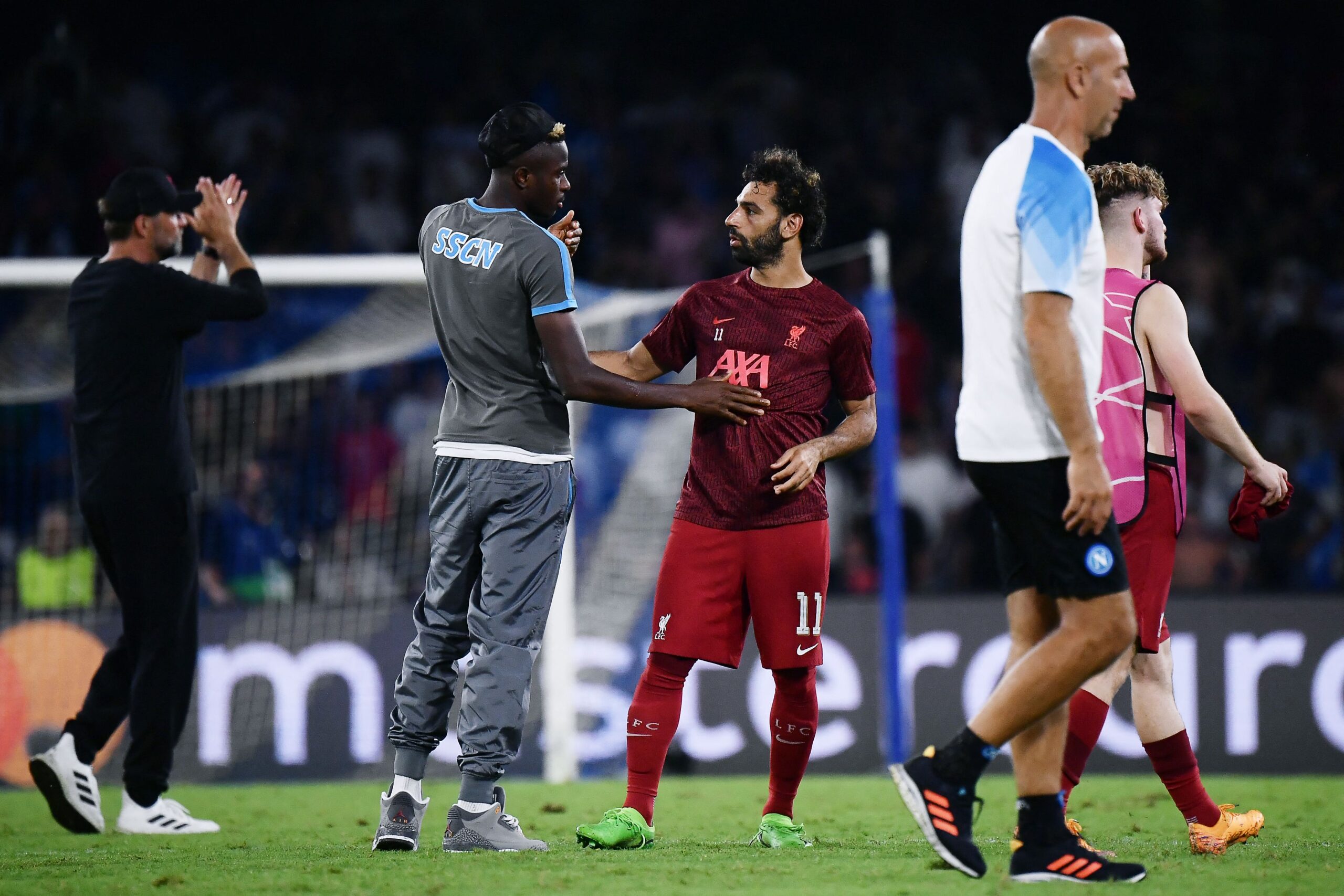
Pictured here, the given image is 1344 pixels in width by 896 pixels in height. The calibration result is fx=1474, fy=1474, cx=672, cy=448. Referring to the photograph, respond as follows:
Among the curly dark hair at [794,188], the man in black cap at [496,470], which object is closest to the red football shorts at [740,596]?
the man in black cap at [496,470]

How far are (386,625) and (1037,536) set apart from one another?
17.3 feet

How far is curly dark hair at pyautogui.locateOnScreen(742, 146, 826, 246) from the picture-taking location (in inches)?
195

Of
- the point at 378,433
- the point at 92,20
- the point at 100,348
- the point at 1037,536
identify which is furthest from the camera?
the point at 92,20

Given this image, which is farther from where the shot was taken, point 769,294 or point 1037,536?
point 769,294

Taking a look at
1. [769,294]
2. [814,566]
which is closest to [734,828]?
[814,566]

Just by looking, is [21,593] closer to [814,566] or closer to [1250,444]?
[814,566]

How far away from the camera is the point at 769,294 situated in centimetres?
493

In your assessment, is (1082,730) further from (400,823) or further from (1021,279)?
(400,823)

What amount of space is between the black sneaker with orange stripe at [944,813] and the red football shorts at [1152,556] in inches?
43.7

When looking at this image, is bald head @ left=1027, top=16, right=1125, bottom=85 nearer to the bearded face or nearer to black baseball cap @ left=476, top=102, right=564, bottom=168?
the bearded face

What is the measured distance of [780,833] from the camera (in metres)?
4.82

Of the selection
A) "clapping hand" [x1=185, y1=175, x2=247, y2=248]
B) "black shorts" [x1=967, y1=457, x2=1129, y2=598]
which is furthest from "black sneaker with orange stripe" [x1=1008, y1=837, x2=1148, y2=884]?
"clapping hand" [x1=185, y1=175, x2=247, y2=248]

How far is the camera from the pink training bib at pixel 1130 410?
15.0 ft

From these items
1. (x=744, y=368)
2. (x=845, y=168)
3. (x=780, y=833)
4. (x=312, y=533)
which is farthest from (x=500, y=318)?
(x=845, y=168)
